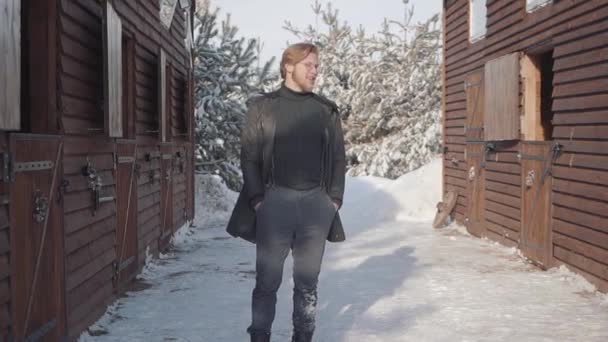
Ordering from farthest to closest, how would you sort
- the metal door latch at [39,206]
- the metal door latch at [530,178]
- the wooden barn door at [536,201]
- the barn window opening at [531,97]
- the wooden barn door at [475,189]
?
the wooden barn door at [475,189] → the barn window opening at [531,97] → the metal door latch at [530,178] → the wooden barn door at [536,201] → the metal door latch at [39,206]

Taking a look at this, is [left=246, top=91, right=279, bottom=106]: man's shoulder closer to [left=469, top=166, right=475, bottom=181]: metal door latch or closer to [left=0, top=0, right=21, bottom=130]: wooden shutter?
[left=0, top=0, right=21, bottom=130]: wooden shutter

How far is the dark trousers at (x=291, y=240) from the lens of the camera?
12.3 feet

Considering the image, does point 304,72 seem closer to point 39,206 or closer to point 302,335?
point 302,335

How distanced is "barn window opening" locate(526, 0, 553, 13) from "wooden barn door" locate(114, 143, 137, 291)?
496cm

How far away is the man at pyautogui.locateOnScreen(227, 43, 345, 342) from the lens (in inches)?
147

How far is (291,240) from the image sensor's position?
384cm

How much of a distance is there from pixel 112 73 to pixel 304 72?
2246mm

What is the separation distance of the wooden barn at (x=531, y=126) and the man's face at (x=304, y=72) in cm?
378

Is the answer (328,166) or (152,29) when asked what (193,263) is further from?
(328,166)

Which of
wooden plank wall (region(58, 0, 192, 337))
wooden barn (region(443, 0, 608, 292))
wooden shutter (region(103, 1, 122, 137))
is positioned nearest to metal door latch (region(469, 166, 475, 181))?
wooden barn (region(443, 0, 608, 292))

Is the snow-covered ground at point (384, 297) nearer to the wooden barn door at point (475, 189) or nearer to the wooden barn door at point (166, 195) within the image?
the wooden barn door at point (166, 195)

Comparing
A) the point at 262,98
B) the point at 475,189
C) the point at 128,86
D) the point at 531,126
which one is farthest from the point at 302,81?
the point at 475,189

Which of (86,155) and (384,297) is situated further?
(384,297)

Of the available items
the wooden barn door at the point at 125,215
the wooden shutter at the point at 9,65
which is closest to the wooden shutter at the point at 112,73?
the wooden barn door at the point at 125,215
